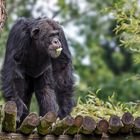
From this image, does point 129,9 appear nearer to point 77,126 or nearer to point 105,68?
point 77,126

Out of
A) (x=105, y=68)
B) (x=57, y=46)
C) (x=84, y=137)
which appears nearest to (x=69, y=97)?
(x=57, y=46)

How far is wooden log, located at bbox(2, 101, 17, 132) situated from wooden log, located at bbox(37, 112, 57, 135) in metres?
0.28

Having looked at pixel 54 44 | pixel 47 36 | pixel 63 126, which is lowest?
pixel 63 126

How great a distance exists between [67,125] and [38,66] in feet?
5.58

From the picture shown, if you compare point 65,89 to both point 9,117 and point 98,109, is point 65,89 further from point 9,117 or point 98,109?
point 9,117

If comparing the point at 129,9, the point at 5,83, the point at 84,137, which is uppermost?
the point at 129,9

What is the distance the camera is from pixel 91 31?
83.3 feet

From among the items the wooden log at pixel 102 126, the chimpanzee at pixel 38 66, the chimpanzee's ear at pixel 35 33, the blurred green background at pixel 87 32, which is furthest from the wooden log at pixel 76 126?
the blurred green background at pixel 87 32

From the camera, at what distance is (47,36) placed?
348 inches

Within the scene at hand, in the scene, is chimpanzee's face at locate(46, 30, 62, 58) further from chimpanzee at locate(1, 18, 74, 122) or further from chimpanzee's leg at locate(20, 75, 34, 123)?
chimpanzee's leg at locate(20, 75, 34, 123)

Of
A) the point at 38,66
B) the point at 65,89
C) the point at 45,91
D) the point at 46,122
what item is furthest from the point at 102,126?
the point at 65,89

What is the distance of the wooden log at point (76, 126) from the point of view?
24.1ft

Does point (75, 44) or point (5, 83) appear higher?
point (75, 44)

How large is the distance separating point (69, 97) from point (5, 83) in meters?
1.05
